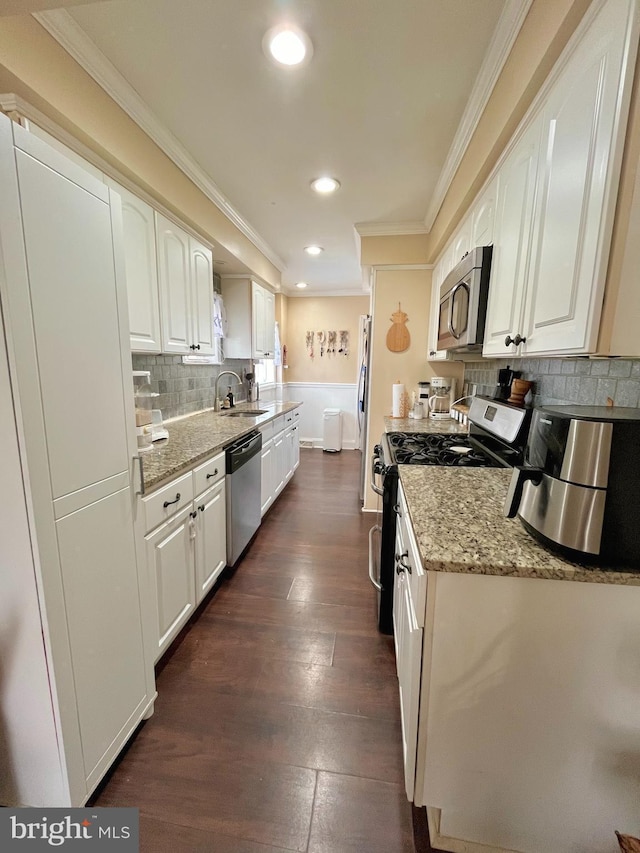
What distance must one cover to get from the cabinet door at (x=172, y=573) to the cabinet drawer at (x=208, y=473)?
131 millimetres

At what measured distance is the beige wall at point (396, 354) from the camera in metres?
3.27

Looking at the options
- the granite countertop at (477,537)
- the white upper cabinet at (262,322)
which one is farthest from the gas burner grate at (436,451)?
the white upper cabinet at (262,322)

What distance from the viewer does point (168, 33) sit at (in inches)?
52.2

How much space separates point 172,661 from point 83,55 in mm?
2614

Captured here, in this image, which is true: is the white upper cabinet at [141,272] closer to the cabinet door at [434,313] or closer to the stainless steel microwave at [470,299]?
the stainless steel microwave at [470,299]

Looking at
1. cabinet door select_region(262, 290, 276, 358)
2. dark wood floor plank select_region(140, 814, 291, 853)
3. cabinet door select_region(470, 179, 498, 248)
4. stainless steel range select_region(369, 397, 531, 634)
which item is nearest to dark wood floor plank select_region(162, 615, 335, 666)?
stainless steel range select_region(369, 397, 531, 634)

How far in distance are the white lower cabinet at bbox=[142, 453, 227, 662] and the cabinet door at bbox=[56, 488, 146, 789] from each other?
6.3 inches

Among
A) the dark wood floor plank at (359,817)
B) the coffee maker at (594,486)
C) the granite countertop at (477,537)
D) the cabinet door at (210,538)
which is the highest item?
the coffee maker at (594,486)

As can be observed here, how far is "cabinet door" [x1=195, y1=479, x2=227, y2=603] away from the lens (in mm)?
1876

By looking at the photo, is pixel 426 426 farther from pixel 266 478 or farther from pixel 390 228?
pixel 390 228

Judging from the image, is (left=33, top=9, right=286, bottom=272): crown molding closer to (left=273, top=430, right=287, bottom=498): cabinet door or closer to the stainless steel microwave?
the stainless steel microwave

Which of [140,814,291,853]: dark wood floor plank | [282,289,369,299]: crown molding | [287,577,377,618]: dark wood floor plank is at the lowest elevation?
[140,814,291,853]: dark wood floor plank

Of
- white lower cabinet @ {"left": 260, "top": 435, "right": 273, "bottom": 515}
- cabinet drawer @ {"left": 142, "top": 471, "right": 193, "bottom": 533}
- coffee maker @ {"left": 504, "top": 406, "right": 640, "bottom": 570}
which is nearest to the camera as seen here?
coffee maker @ {"left": 504, "top": 406, "right": 640, "bottom": 570}

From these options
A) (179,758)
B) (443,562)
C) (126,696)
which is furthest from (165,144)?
(179,758)
